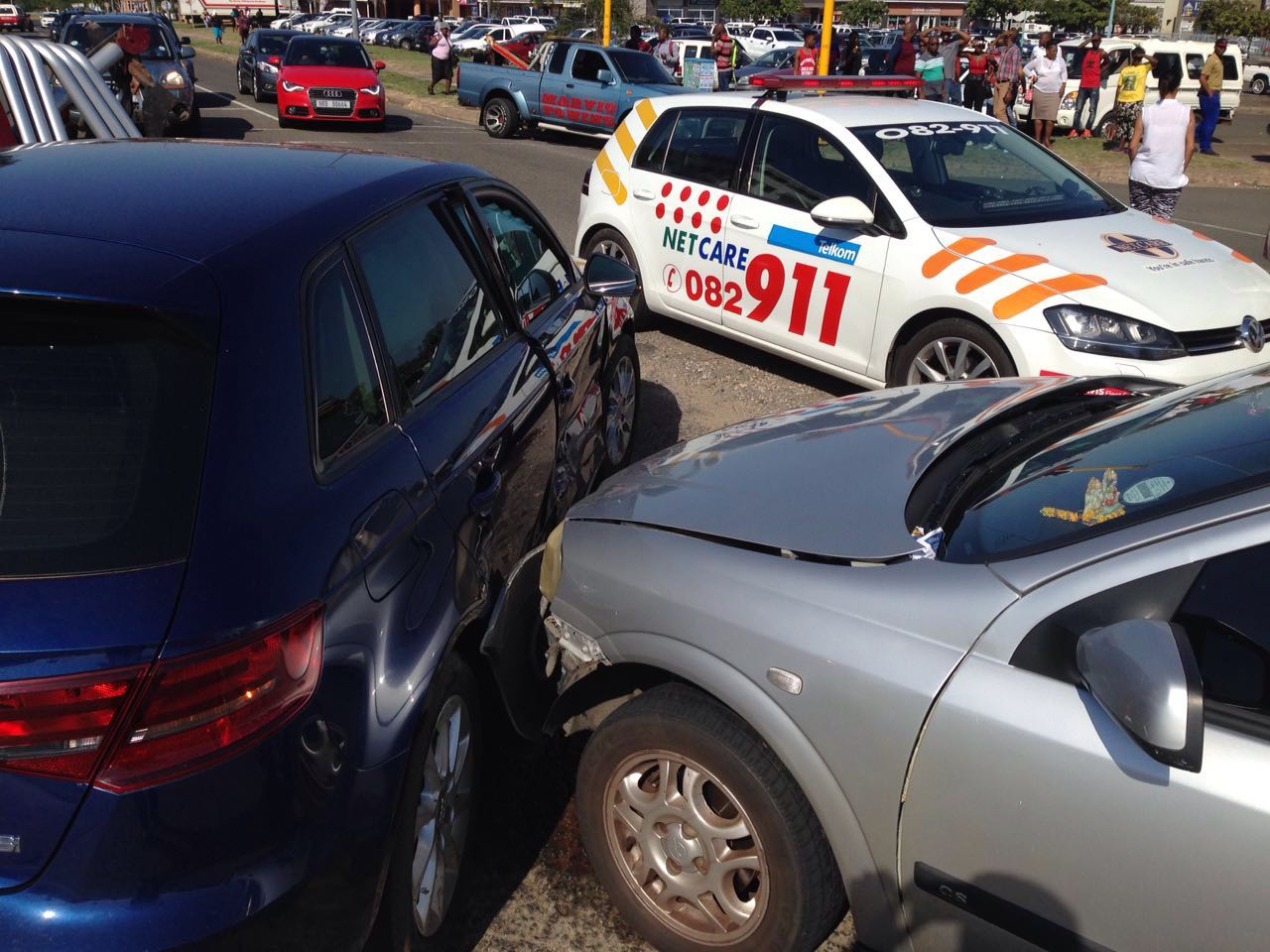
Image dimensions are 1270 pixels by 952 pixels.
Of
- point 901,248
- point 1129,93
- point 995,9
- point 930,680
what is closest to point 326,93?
point 1129,93

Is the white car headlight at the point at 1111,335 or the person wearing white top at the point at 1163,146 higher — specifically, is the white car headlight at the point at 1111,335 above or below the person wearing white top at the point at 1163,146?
below

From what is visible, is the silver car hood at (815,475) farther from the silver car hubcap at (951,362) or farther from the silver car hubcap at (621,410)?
the silver car hubcap at (951,362)

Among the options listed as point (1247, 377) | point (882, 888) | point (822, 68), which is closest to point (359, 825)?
point (882, 888)

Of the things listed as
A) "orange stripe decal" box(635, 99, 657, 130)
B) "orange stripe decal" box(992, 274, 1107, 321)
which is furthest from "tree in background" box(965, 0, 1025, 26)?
"orange stripe decal" box(992, 274, 1107, 321)

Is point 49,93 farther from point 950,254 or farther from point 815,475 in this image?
point 815,475

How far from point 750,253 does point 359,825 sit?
4.88m

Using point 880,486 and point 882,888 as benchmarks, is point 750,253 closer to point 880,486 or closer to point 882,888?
point 880,486

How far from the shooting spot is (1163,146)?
814 centimetres

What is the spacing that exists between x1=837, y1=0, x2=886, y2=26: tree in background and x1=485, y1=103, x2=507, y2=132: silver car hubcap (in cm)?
6124

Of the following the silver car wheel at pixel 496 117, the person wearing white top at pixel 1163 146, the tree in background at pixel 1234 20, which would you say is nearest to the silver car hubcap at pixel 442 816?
the person wearing white top at pixel 1163 146

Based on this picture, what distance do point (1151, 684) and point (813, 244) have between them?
4586 mm

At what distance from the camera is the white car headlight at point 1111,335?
4.89 meters

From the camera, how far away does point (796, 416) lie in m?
3.26

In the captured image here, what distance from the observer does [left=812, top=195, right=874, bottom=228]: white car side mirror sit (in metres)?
5.62
